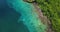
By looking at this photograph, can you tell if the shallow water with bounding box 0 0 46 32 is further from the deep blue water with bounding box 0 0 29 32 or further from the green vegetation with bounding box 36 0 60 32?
the green vegetation with bounding box 36 0 60 32

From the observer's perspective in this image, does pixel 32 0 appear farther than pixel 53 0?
Yes

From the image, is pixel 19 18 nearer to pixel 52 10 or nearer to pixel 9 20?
pixel 9 20

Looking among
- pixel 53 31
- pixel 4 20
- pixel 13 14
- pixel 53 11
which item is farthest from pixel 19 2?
pixel 53 31

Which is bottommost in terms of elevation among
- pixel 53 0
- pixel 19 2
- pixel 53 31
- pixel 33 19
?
pixel 53 31

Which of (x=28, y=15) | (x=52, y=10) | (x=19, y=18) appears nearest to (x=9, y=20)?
(x=19, y=18)

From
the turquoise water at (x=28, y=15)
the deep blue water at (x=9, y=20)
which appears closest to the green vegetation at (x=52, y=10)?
the turquoise water at (x=28, y=15)

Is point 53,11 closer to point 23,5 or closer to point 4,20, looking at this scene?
point 23,5
